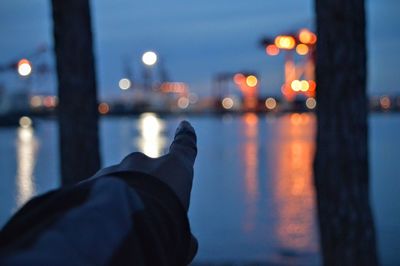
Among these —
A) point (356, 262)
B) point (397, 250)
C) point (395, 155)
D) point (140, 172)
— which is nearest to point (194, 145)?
point (140, 172)

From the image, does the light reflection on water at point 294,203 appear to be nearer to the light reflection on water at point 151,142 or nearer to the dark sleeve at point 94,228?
the light reflection on water at point 151,142

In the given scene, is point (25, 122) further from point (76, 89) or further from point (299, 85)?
point (76, 89)

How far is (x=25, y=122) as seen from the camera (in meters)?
88.7

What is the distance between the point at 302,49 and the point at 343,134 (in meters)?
67.6

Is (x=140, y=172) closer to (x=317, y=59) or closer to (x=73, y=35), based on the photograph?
(x=317, y=59)

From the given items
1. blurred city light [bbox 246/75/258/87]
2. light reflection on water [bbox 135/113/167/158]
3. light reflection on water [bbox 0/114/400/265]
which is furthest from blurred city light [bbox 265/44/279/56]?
light reflection on water [bbox 0/114/400/265]

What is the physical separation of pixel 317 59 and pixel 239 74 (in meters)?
91.9

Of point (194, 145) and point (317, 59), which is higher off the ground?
point (317, 59)

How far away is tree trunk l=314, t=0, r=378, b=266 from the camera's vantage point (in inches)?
129

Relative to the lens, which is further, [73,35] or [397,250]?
[397,250]

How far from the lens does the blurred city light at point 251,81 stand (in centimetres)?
9225

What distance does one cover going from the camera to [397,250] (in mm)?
8711

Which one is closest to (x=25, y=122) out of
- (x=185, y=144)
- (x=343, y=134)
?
(x=343, y=134)

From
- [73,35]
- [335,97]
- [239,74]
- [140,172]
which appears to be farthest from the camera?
[239,74]
